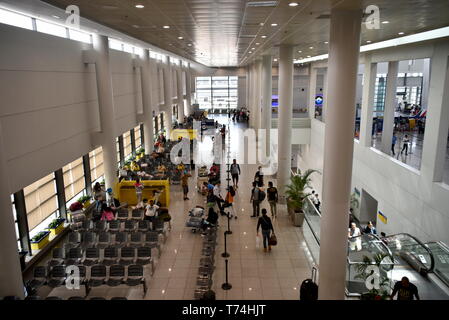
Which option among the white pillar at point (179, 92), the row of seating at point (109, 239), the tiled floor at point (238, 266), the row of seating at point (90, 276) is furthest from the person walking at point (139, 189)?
the white pillar at point (179, 92)

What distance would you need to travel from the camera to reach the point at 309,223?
11273 mm

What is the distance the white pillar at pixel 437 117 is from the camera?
12.3 meters

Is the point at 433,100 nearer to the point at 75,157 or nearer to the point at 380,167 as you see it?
the point at 380,167

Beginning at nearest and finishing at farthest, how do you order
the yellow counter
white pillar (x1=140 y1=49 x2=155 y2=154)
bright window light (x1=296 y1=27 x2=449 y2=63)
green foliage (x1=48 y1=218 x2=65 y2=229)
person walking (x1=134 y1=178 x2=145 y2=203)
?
bright window light (x1=296 y1=27 x2=449 y2=63) < green foliage (x1=48 y1=218 x2=65 y2=229) < person walking (x1=134 y1=178 x2=145 y2=203) < the yellow counter < white pillar (x1=140 y1=49 x2=155 y2=154)

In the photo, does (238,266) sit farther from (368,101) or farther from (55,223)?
(368,101)

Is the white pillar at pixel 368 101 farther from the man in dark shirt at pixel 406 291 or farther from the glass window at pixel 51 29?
the glass window at pixel 51 29

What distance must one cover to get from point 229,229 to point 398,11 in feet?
26.9

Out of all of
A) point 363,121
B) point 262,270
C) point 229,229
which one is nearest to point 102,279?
point 262,270

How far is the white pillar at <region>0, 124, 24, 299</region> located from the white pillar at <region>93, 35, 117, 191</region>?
282 inches

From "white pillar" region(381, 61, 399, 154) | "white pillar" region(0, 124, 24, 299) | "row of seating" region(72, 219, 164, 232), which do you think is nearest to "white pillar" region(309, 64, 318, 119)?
"white pillar" region(381, 61, 399, 154)

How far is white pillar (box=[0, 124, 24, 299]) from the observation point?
7.38m

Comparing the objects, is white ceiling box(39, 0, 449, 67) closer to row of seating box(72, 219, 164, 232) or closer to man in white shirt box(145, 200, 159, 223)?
man in white shirt box(145, 200, 159, 223)

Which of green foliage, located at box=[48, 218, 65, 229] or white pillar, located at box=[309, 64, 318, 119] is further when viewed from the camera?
white pillar, located at box=[309, 64, 318, 119]

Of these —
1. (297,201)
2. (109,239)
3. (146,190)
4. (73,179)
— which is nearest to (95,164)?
(73,179)
